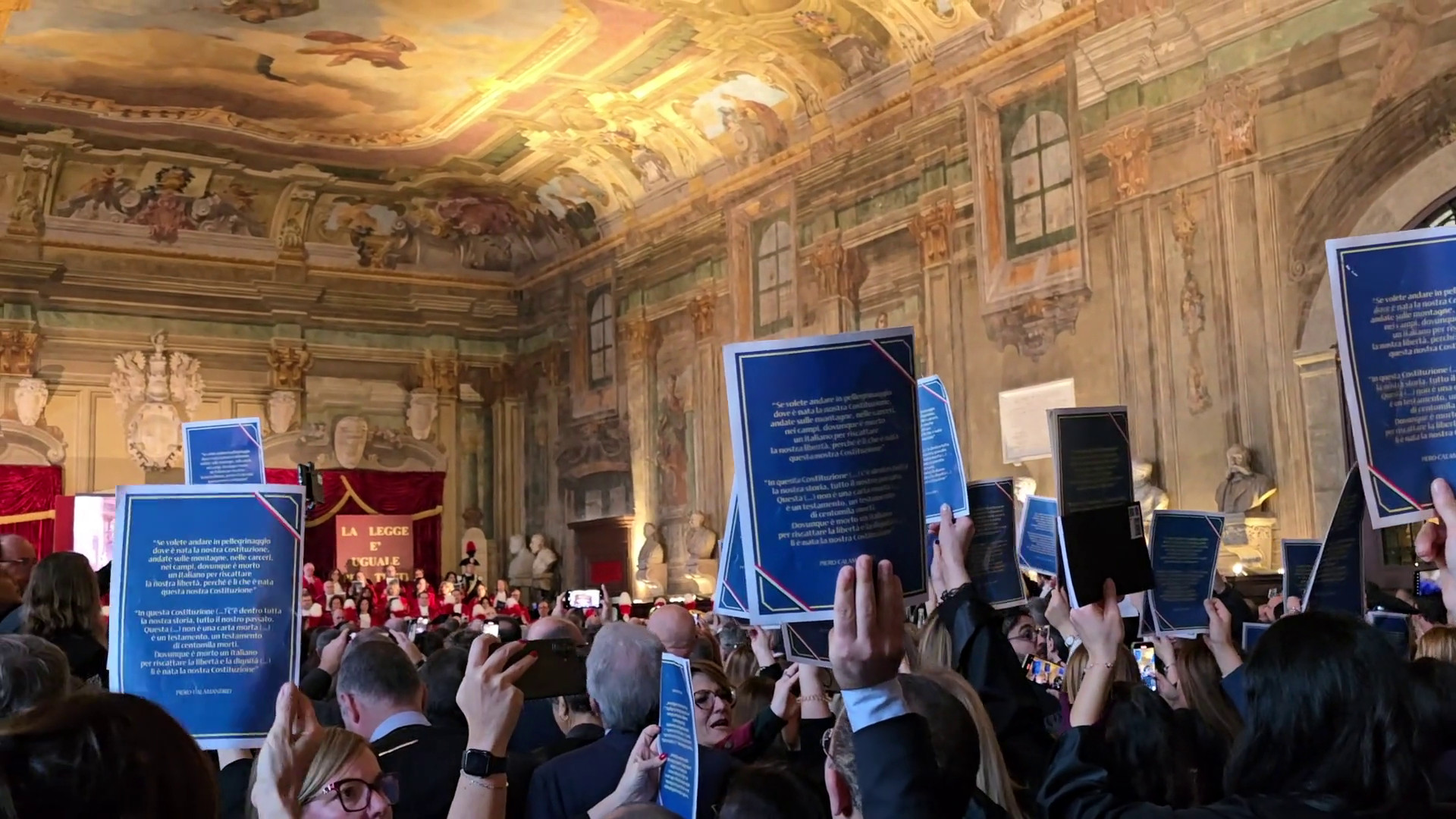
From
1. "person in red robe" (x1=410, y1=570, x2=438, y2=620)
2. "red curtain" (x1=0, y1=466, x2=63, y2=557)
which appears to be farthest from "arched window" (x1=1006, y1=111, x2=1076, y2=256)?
"red curtain" (x1=0, y1=466, x2=63, y2=557)

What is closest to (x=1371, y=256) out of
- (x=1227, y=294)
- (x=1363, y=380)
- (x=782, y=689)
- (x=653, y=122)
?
(x=1363, y=380)

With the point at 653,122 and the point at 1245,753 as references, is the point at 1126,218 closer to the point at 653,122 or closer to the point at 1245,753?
the point at 653,122

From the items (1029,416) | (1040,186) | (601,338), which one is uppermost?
(1040,186)

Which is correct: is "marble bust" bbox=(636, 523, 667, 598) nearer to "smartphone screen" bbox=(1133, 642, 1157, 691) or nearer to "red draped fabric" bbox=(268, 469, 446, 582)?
"red draped fabric" bbox=(268, 469, 446, 582)

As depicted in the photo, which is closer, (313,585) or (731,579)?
(731,579)

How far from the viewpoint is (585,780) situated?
11.5 ft

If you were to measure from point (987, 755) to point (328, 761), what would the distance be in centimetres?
126

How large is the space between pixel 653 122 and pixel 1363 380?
17924mm

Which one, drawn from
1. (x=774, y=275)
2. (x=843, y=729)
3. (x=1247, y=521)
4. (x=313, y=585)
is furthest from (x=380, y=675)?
(x=313, y=585)

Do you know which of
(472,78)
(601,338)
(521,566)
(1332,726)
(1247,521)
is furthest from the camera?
(521,566)

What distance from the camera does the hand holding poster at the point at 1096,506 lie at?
3150 millimetres

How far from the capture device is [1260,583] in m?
11.5

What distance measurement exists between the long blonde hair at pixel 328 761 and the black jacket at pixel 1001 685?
1.52 m

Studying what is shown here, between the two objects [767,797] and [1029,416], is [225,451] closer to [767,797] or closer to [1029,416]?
[767,797]
